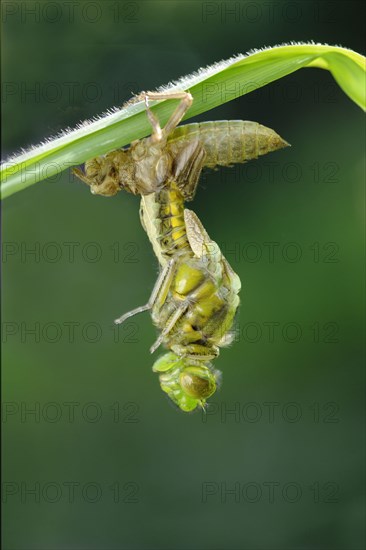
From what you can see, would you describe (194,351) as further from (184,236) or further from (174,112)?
(174,112)

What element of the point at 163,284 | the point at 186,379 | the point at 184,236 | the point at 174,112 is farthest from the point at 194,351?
the point at 174,112

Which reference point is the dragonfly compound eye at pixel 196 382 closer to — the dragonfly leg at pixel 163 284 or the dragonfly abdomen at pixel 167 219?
the dragonfly leg at pixel 163 284

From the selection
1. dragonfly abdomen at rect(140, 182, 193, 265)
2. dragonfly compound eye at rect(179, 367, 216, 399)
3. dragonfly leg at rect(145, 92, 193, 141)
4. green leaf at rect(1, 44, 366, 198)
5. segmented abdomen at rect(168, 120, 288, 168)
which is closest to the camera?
green leaf at rect(1, 44, 366, 198)

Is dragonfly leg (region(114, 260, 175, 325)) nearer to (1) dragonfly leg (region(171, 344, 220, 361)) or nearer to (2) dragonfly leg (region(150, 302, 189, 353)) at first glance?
(2) dragonfly leg (region(150, 302, 189, 353))

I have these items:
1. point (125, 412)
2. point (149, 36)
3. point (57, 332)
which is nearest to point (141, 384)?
point (125, 412)

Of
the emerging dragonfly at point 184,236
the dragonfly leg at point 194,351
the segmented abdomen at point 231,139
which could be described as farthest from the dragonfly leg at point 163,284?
the segmented abdomen at point 231,139

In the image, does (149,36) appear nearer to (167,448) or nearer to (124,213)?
(124,213)

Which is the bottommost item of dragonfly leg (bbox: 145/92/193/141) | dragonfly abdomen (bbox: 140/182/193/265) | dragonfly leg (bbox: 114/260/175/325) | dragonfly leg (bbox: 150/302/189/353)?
dragonfly leg (bbox: 150/302/189/353)

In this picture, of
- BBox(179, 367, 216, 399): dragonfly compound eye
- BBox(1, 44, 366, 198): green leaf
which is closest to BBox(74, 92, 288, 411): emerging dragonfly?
BBox(179, 367, 216, 399): dragonfly compound eye
